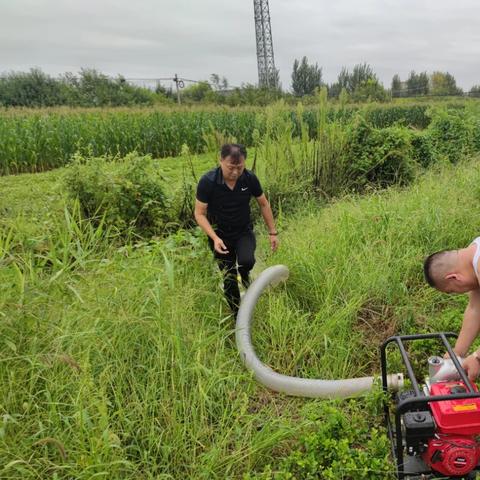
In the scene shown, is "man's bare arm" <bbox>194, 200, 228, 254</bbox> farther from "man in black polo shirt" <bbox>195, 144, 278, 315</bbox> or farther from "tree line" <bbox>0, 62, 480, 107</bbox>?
"tree line" <bbox>0, 62, 480, 107</bbox>

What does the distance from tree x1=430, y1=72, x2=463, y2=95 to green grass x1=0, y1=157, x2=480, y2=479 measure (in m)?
49.8

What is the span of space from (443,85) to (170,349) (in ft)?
195

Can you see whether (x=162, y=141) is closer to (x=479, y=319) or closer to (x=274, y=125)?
(x=274, y=125)

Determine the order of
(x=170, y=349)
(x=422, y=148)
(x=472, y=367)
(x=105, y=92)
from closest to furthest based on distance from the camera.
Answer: (x=472, y=367)
(x=170, y=349)
(x=422, y=148)
(x=105, y=92)

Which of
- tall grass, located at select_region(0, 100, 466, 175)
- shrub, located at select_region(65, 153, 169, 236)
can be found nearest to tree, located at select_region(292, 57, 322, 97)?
tall grass, located at select_region(0, 100, 466, 175)

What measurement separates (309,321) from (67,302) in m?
1.76

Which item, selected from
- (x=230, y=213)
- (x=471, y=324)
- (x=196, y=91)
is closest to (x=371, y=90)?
(x=196, y=91)

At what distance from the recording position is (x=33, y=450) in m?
1.87

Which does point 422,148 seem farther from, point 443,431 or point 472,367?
point 443,431

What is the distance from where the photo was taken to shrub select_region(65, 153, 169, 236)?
462 centimetres

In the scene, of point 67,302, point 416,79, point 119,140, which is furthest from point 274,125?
point 416,79

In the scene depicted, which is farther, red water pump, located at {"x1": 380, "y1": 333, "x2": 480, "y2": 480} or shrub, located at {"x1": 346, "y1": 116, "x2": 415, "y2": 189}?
shrub, located at {"x1": 346, "y1": 116, "x2": 415, "y2": 189}

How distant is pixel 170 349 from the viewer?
239 cm

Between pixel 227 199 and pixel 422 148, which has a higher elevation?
pixel 422 148
